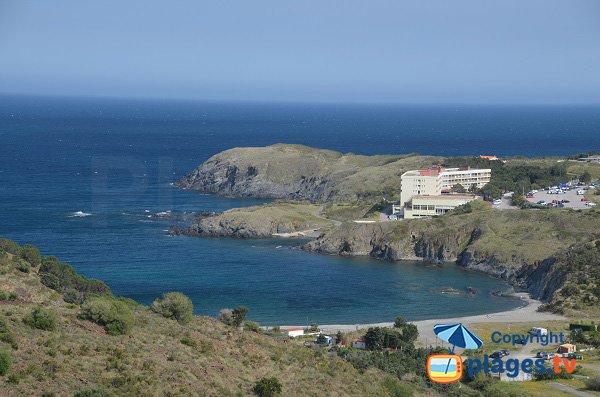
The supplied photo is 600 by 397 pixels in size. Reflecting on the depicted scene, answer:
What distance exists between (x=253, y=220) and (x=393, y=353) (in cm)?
4554

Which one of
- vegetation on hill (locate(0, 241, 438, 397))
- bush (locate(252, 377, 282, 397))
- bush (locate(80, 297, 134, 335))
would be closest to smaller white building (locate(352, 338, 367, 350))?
vegetation on hill (locate(0, 241, 438, 397))

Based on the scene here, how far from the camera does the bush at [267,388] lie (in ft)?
78.1

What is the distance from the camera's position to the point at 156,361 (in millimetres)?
24375

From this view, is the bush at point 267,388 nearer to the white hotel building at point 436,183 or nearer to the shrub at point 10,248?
the shrub at point 10,248

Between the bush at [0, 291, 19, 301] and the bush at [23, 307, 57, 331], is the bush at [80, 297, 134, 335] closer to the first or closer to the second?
the bush at [23, 307, 57, 331]

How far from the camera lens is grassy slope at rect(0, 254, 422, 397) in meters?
21.6

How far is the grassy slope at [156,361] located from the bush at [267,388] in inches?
10.2

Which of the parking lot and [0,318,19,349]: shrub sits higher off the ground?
[0,318,19,349]: shrub

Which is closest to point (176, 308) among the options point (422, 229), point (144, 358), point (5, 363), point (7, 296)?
point (7, 296)

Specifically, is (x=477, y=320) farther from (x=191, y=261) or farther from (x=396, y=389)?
(x=191, y=261)

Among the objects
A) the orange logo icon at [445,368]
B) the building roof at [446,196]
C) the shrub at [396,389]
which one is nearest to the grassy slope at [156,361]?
the shrub at [396,389]

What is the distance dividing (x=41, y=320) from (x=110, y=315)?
239cm

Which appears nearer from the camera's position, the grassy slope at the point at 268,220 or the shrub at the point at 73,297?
the shrub at the point at 73,297

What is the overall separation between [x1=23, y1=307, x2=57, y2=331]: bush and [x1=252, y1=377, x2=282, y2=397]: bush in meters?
5.74
